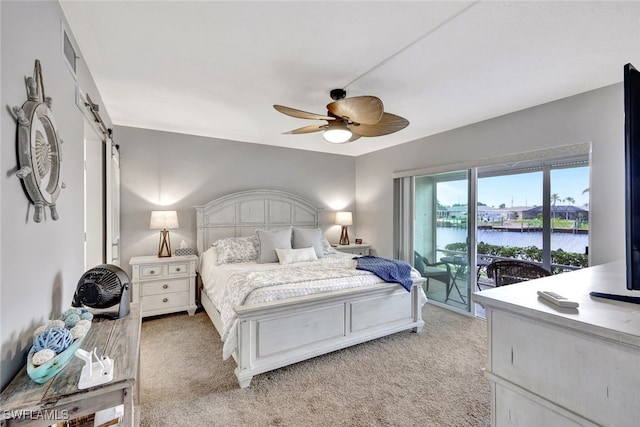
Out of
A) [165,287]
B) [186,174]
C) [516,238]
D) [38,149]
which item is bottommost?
[165,287]

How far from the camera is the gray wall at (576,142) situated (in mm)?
2463

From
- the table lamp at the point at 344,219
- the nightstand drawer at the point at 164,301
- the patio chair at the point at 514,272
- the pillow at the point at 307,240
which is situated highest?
the table lamp at the point at 344,219

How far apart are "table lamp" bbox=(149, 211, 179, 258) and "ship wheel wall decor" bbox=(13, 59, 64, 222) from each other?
2.25 meters

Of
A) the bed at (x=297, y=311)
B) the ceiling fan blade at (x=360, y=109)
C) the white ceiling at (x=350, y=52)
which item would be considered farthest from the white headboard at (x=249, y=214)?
the ceiling fan blade at (x=360, y=109)

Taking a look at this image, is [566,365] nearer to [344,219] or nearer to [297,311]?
[297,311]

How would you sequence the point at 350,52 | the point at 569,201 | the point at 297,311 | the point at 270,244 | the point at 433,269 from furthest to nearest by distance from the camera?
the point at 433,269 < the point at 270,244 < the point at 569,201 < the point at 297,311 < the point at 350,52

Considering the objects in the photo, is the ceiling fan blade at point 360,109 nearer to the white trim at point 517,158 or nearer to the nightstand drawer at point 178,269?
the white trim at point 517,158

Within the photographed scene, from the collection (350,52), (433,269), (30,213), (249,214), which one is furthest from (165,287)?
(433,269)

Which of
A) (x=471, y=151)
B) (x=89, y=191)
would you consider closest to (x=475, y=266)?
(x=471, y=151)

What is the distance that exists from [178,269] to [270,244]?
3.91 feet

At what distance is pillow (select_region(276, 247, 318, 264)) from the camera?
3562 millimetres

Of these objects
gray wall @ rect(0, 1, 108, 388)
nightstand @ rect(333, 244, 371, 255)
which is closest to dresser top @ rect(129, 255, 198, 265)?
gray wall @ rect(0, 1, 108, 388)

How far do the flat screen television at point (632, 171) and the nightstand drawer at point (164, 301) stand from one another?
3961 mm

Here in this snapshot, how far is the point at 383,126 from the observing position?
2.46 metres
